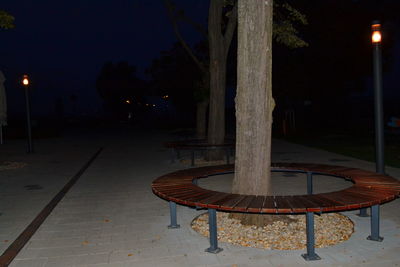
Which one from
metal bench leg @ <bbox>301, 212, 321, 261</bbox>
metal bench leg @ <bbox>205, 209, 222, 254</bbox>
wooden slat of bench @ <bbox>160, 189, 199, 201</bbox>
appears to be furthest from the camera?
wooden slat of bench @ <bbox>160, 189, 199, 201</bbox>

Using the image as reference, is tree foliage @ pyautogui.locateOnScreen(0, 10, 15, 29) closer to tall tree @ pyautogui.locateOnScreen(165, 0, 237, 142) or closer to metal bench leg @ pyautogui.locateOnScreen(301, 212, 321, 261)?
tall tree @ pyautogui.locateOnScreen(165, 0, 237, 142)

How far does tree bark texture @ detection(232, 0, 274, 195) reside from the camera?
4.98 meters

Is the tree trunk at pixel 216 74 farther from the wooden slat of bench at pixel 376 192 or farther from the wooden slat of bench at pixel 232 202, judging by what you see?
the wooden slat of bench at pixel 232 202

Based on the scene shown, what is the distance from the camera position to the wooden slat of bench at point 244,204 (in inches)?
165

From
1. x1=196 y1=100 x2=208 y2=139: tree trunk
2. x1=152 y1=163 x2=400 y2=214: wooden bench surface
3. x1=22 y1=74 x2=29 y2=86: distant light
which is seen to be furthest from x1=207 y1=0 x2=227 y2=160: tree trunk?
x1=196 y1=100 x2=208 y2=139: tree trunk

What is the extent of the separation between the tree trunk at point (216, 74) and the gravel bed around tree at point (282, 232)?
20.5ft

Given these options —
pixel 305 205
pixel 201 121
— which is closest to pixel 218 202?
pixel 305 205

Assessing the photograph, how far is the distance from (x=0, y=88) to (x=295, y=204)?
41.3 feet

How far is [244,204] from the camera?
14.3 feet

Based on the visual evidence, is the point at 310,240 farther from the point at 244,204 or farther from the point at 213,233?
the point at 213,233

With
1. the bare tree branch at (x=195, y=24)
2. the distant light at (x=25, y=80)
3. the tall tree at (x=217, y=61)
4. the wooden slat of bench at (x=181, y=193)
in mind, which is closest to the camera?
the wooden slat of bench at (x=181, y=193)

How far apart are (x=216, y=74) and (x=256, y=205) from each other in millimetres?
7711

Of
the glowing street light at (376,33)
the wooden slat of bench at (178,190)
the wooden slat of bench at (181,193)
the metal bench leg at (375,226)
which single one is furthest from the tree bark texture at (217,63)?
the metal bench leg at (375,226)

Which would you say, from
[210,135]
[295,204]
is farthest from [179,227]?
[210,135]
